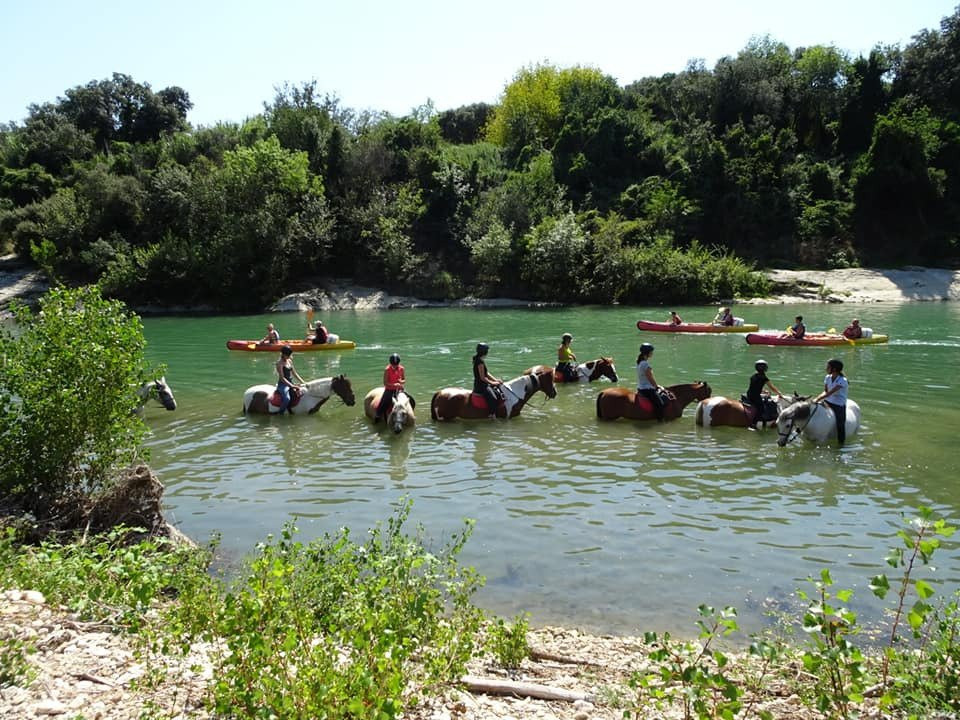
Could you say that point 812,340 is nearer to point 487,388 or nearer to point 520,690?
point 487,388

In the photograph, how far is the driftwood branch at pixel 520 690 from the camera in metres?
4.95

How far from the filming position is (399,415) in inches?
568

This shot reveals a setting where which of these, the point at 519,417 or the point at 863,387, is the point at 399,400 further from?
the point at 863,387

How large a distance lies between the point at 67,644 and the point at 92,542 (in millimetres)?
2632

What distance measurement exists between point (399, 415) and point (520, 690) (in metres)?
9.68

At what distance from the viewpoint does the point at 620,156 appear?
55188mm

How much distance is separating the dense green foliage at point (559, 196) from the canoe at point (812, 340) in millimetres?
18138

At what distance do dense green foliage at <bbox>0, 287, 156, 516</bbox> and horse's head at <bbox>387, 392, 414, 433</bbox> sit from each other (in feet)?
20.8

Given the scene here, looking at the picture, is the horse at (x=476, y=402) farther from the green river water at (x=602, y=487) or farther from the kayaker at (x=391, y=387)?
the kayaker at (x=391, y=387)

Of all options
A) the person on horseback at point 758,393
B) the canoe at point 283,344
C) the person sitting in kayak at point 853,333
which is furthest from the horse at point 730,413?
the canoe at point 283,344

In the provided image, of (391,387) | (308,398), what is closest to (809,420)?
(391,387)

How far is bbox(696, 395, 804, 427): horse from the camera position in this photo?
14.1 m

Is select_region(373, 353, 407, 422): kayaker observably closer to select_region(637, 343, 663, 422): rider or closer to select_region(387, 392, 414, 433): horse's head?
select_region(387, 392, 414, 433): horse's head

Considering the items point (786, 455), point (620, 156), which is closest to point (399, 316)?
point (620, 156)
